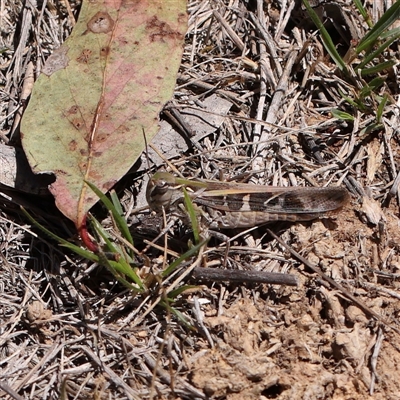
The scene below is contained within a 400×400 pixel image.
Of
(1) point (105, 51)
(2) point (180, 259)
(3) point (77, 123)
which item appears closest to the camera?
(2) point (180, 259)

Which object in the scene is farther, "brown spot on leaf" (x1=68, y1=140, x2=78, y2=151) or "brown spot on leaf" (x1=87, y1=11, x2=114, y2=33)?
"brown spot on leaf" (x1=87, y1=11, x2=114, y2=33)

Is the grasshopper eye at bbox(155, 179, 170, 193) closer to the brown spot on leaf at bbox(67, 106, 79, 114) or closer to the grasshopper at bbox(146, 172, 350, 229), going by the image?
the grasshopper at bbox(146, 172, 350, 229)

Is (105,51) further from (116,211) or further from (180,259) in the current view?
(180,259)

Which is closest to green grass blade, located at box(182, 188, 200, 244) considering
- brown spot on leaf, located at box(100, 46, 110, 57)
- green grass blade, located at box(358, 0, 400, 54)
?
brown spot on leaf, located at box(100, 46, 110, 57)

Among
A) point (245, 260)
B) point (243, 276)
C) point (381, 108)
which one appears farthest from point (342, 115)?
point (243, 276)

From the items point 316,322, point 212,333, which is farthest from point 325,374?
point 212,333
